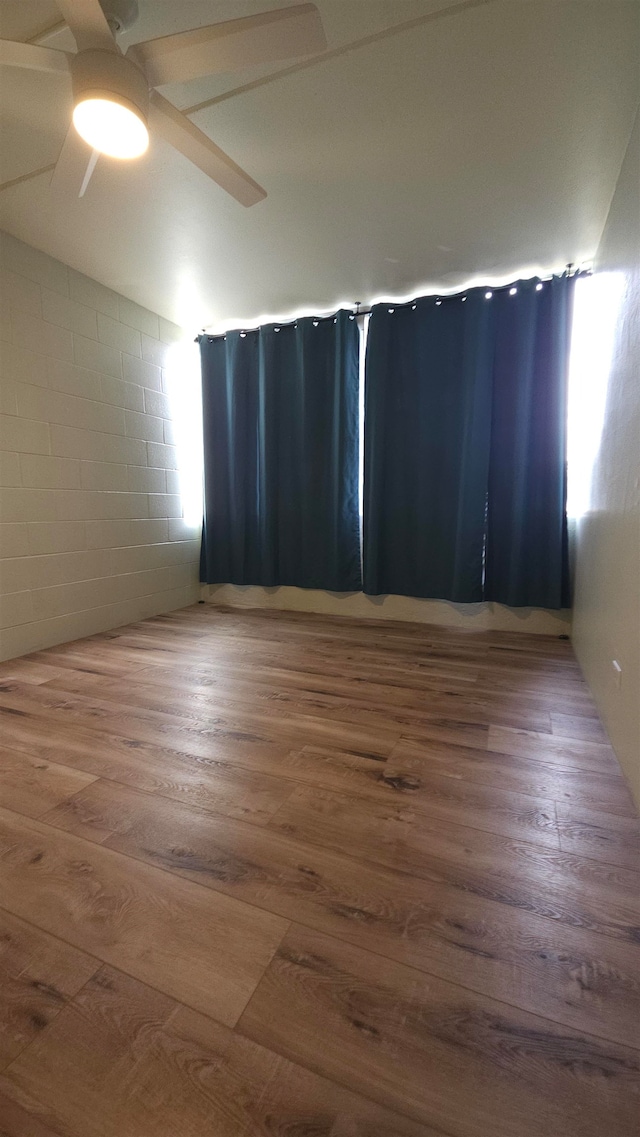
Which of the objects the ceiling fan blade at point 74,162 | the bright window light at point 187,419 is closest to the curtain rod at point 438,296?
the bright window light at point 187,419

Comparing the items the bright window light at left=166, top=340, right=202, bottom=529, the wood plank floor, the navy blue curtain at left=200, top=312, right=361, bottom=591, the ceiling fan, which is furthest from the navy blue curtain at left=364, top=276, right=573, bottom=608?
the ceiling fan

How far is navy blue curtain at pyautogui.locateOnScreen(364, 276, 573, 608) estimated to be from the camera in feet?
9.09

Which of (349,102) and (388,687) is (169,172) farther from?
(388,687)

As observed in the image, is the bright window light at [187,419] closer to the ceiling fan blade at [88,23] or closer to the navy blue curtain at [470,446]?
the navy blue curtain at [470,446]

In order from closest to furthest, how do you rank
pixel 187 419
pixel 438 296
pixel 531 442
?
1. pixel 531 442
2. pixel 438 296
3. pixel 187 419

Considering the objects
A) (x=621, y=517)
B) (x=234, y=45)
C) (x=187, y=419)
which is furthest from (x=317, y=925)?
(x=187, y=419)

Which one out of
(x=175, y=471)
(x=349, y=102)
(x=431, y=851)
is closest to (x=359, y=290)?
(x=349, y=102)

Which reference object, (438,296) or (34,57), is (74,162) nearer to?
(34,57)

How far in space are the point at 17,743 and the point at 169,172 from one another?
250 cm

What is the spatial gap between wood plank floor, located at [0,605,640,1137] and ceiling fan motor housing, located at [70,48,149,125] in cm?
205

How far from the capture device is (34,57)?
118 cm

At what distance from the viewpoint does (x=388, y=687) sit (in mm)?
2121

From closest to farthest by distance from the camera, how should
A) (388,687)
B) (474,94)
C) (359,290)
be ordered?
(474,94) < (388,687) < (359,290)

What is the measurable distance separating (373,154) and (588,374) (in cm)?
169
